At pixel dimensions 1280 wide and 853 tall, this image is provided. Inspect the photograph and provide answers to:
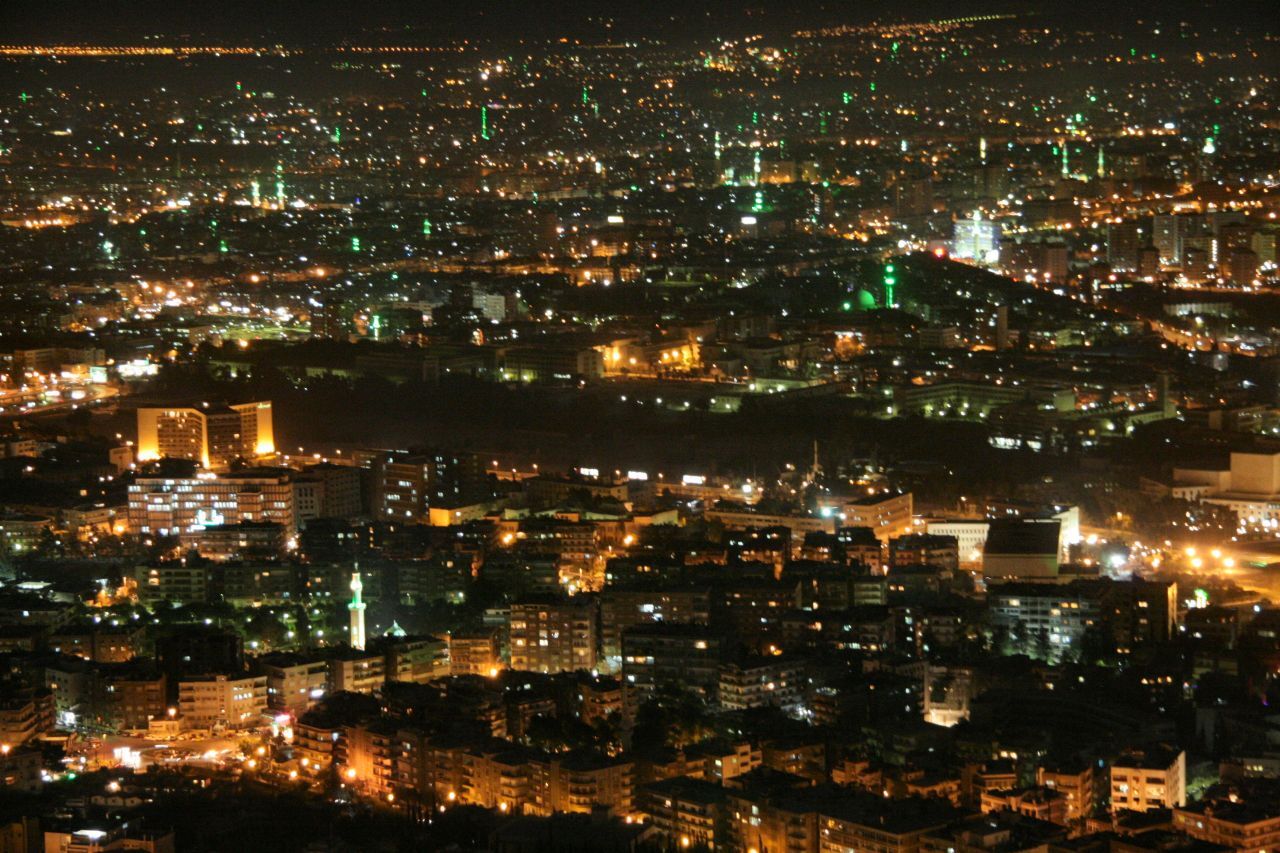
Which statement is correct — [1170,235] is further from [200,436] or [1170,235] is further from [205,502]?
[205,502]

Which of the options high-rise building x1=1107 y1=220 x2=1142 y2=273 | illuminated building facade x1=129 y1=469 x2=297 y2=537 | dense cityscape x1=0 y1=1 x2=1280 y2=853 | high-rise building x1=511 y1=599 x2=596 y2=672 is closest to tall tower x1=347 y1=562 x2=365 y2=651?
dense cityscape x1=0 y1=1 x2=1280 y2=853

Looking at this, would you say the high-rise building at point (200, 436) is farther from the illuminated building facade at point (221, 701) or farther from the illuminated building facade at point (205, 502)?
the illuminated building facade at point (221, 701)

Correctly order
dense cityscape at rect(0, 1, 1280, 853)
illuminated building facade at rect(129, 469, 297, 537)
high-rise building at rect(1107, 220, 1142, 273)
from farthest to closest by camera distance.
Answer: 1. high-rise building at rect(1107, 220, 1142, 273)
2. illuminated building facade at rect(129, 469, 297, 537)
3. dense cityscape at rect(0, 1, 1280, 853)

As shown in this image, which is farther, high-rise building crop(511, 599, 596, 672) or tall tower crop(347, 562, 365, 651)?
tall tower crop(347, 562, 365, 651)

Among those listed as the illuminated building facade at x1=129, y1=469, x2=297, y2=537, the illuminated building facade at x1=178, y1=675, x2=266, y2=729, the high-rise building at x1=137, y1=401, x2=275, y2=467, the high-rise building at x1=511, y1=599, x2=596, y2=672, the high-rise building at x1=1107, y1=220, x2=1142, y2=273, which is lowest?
the illuminated building facade at x1=178, y1=675, x2=266, y2=729

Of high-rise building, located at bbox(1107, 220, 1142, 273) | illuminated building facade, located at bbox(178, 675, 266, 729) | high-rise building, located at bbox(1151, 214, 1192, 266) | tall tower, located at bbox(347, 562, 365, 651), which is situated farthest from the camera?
high-rise building, located at bbox(1151, 214, 1192, 266)

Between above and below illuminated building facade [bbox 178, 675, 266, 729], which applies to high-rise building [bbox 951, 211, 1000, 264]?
above

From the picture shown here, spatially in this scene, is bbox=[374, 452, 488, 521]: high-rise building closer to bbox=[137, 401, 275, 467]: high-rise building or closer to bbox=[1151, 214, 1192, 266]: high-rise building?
bbox=[137, 401, 275, 467]: high-rise building
